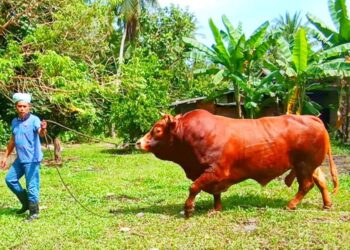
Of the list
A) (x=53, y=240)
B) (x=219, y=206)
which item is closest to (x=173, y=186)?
(x=219, y=206)

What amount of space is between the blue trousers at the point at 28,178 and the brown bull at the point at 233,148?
1.52 m

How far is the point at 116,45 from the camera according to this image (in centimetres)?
3064

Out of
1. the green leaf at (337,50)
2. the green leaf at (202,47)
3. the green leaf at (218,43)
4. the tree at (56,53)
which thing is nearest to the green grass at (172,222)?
the tree at (56,53)

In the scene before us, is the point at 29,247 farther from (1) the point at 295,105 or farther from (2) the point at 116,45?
(2) the point at 116,45

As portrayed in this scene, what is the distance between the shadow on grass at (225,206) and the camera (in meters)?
6.75

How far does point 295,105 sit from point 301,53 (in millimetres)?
2619

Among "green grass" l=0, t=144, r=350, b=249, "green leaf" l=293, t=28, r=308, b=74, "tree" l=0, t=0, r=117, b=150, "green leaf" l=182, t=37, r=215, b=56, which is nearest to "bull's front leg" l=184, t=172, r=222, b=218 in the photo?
"green grass" l=0, t=144, r=350, b=249

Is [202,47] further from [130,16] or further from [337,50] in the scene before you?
[130,16]

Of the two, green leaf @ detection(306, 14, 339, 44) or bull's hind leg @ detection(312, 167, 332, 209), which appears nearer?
bull's hind leg @ detection(312, 167, 332, 209)

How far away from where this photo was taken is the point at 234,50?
14.4 m

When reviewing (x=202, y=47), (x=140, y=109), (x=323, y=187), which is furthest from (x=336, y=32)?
(x=323, y=187)

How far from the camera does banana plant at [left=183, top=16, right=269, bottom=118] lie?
14398 mm

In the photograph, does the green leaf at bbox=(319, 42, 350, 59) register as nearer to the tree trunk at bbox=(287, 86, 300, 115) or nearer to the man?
the tree trunk at bbox=(287, 86, 300, 115)

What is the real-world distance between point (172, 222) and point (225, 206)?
1155mm
